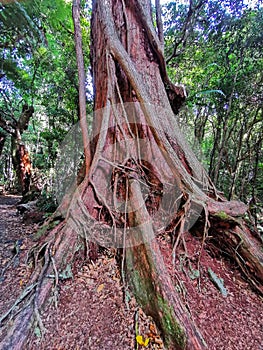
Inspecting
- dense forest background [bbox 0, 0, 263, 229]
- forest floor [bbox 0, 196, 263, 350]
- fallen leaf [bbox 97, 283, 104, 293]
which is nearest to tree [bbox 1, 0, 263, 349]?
forest floor [bbox 0, 196, 263, 350]

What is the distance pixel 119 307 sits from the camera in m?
1.78

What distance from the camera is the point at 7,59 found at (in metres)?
5.72

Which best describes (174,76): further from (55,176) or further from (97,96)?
(55,176)

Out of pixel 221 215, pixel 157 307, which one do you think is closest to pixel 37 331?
pixel 157 307

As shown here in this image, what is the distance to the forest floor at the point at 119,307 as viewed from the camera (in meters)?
1.55

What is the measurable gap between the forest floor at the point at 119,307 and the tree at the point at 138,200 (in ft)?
0.37

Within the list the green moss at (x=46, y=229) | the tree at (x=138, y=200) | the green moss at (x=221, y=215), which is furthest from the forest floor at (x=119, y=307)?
the green moss at (x=221, y=215)

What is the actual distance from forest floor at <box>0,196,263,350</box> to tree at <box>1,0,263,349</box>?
113 mm

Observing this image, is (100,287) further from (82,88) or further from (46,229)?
(82,88)

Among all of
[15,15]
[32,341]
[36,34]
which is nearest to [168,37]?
[36,34]

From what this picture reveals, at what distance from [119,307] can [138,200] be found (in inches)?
39.0

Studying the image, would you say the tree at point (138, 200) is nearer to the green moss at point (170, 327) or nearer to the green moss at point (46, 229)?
the green moss at point (170, 327)

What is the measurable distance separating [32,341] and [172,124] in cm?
272

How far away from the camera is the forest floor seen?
61.0 inches
